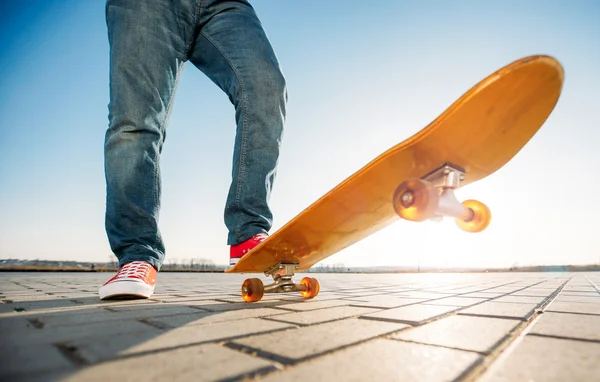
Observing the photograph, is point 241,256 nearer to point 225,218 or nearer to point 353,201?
point 225,218

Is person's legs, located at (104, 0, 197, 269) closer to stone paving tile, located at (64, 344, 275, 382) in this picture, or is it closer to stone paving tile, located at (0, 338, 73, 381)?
stone paving tile, located at (0, 338, 73, 381)

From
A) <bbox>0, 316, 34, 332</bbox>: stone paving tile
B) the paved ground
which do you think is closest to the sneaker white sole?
the paved ground

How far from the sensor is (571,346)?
2.75 feet

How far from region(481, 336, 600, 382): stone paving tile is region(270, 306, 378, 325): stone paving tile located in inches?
22.9

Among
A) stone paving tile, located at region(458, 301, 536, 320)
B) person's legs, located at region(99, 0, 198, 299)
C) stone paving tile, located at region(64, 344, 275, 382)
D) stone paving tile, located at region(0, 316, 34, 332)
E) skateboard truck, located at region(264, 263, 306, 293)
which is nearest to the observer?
stone paving tile, located at region(64, 344, 275, 382)

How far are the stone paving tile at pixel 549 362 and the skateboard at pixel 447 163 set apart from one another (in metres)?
0.45

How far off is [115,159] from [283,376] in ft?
5.47

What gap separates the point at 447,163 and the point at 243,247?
122 cm

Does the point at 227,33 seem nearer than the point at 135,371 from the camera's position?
No

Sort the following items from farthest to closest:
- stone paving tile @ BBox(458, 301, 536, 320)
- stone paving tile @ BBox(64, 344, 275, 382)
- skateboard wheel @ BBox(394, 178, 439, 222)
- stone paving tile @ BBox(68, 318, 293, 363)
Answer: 1. stone paving tile @ BBox(458, 301, 536, 320)
2. skateboard wheel @ BBox(394, 178, 439, 222)
3. stone paving tile @ BBox(68, 318, 293, 363)
4. stone paving tile @ BBox(64, 344, 275, 382)

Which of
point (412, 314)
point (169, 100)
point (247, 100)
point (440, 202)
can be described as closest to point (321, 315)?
point (412, 314)

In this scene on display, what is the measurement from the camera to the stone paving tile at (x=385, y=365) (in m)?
0.60

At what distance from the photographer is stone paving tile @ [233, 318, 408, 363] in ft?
2.46

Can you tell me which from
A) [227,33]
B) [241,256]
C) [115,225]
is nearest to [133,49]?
[227,33]
